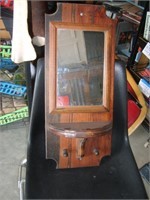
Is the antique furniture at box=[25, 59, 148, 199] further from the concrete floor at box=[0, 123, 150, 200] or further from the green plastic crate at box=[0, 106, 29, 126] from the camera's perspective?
the green plastic crate at box=[0, 106, 29, 126]

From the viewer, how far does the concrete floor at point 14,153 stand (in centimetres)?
142

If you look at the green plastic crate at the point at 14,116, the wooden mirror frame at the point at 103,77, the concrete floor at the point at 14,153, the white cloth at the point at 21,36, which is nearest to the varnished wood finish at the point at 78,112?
the wooden mirror frame at the point at 103,77

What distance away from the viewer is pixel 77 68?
3.14ft

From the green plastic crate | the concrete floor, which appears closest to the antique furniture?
the concrete floor

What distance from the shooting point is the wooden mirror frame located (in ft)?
2.95

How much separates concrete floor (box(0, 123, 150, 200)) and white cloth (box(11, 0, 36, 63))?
2.52 ft

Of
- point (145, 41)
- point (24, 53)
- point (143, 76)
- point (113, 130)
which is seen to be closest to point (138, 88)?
point (143, 76)

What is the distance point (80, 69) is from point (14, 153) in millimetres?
916

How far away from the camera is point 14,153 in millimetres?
1651

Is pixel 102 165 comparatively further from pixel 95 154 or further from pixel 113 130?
pixel 113 130

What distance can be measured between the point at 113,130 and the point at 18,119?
32.7 inches

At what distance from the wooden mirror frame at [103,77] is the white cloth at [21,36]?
4.5 inches

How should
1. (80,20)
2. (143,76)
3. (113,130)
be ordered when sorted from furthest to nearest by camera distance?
Answer: (143,76), (113,130), (80,20)

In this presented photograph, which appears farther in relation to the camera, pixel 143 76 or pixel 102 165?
pixel 143 76
